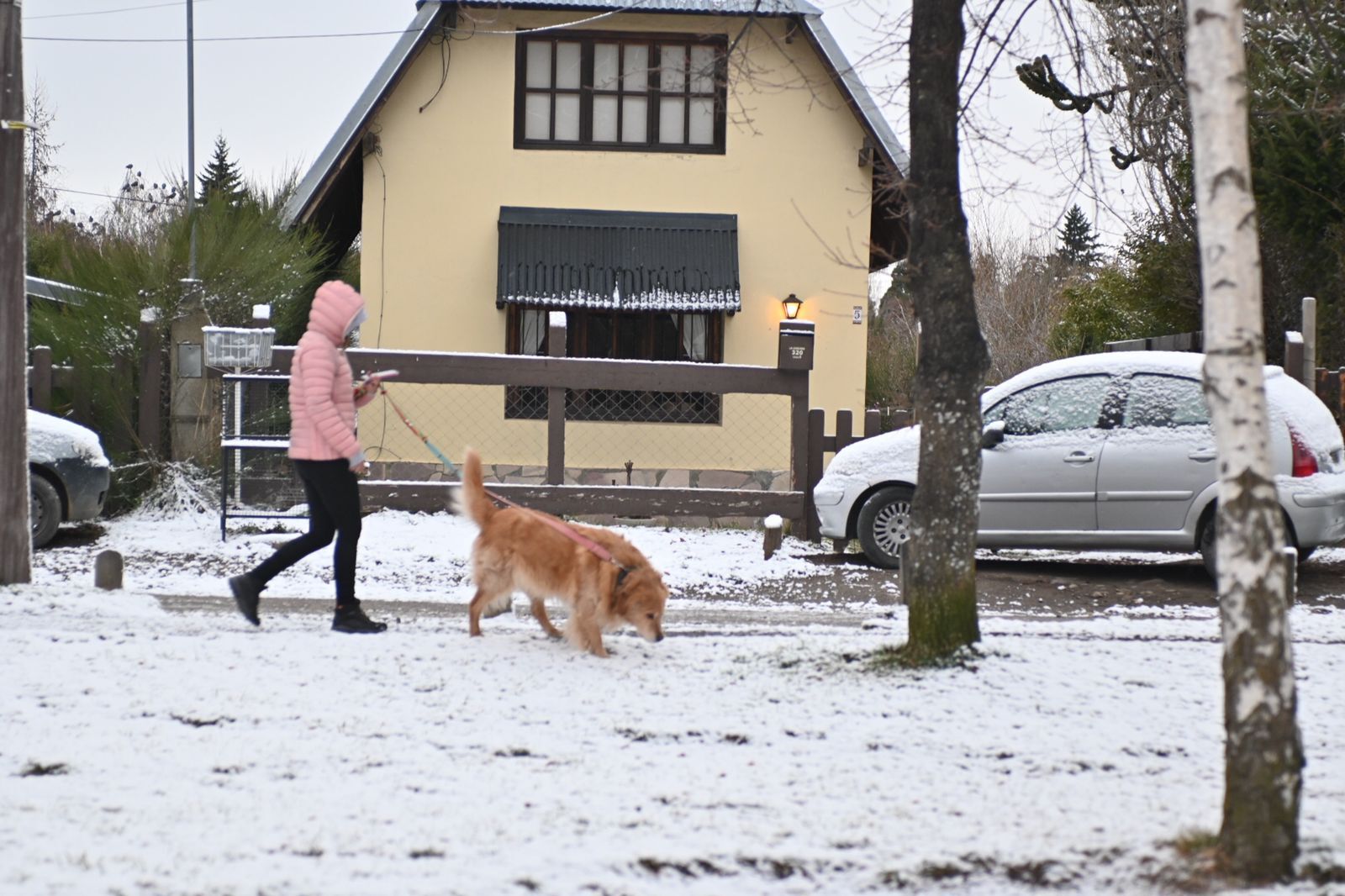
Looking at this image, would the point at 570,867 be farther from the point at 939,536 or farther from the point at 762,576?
the point at 762,576

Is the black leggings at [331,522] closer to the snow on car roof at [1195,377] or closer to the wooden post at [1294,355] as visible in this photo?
the snow on car roof at [1195,377]

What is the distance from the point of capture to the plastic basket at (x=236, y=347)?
1250cm

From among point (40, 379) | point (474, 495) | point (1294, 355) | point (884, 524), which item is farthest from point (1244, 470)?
point (40, 379)

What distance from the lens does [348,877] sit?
3.81 m

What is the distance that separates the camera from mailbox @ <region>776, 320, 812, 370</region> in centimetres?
1242

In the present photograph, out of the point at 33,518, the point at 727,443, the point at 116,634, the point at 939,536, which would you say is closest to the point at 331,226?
the point at 727,443

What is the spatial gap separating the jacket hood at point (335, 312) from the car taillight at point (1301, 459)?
22.5 ft

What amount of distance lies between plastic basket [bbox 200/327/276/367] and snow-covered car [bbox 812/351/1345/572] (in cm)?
520

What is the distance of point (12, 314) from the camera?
26.6 feet

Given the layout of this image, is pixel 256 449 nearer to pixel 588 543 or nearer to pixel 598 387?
pixel 598 387

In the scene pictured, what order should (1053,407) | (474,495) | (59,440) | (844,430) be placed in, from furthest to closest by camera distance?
1. (844,430)
2. (59,440)
3. (1053,407)
4. (474,495)

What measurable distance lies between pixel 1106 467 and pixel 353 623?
20.1 ft

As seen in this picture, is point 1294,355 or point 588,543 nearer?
point 588,543

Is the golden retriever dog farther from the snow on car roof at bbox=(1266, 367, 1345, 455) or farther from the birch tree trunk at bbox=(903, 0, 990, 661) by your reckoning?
the snow on car roof at bbox=(1266, 367, 1345, 455)
